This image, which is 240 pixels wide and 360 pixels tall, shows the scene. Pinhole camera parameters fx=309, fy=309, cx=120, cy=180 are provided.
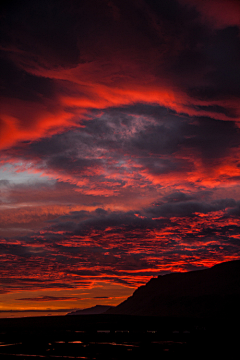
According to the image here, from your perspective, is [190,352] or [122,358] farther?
[190,352]

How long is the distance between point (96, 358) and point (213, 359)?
13.0 m

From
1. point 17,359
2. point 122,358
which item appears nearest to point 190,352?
point 122,358

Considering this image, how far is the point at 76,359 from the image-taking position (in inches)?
1359

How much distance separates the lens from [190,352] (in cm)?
3956

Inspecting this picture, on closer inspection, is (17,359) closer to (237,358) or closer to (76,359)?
(76,359)

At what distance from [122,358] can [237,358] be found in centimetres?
1282

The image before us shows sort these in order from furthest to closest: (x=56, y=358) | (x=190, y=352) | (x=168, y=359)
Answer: (x=190, y=352) < (x=56, y=358) < (x=168, y=359)

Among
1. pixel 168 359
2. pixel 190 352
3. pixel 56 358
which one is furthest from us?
pixel 190 352

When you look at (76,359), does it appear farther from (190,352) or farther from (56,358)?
(190,352)

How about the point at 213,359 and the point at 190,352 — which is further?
the point at 190,352

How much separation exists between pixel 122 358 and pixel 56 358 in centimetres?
759

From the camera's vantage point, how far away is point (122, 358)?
35062 millimetres

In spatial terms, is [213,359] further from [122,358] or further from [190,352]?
[122,358]

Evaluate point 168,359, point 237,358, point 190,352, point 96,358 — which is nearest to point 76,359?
point 96,358
